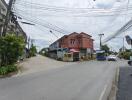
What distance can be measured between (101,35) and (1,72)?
310ft

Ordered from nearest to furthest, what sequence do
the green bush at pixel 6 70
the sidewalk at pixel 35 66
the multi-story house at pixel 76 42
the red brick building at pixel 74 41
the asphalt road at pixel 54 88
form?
the asphalt road at pixel 54 88, the green bush at pixel 6 70, the sidewalk at pixel 35 66, the multi-story house at pixel 76 42, the red brick building at pixel 74 41

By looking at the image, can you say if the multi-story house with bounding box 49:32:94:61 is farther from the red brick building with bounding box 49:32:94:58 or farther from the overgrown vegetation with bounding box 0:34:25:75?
the overgrown vegetation with bounding box 0:34:25:75

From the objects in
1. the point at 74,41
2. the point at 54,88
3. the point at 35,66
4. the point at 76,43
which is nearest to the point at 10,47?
the point at 35,66

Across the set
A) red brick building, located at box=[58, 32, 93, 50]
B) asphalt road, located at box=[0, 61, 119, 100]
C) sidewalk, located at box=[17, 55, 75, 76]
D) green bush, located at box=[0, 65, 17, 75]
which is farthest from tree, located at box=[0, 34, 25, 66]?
red brick building, located at box=[58, 32, 93, 50]

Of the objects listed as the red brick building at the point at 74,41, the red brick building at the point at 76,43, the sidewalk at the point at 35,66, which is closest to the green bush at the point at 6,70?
the sidewalk at the point at 35,66

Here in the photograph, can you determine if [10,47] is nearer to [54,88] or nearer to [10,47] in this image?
[10,47]

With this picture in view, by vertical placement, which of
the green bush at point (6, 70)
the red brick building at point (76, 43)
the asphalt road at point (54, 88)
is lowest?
the asphalt road at point (54, 88)

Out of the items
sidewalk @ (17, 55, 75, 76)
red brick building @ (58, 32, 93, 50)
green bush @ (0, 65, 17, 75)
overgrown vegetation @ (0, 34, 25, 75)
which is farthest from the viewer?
red brick building @ (58, 32, 93, 50)

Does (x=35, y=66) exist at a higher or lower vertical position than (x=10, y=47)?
lower

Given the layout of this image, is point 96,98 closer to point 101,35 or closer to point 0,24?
point 0,24

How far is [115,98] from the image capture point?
47.9 feet

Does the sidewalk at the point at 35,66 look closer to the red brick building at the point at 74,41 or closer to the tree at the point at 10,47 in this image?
the tree at the point at 10,47

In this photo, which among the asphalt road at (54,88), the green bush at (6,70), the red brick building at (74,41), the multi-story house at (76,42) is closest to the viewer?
the asphalt road at (54,88)

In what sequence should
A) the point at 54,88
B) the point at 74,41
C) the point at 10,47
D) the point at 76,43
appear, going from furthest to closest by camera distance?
the point at 74,41 < the point at 76,43 < the point at 10,47 < the point at 54,88
